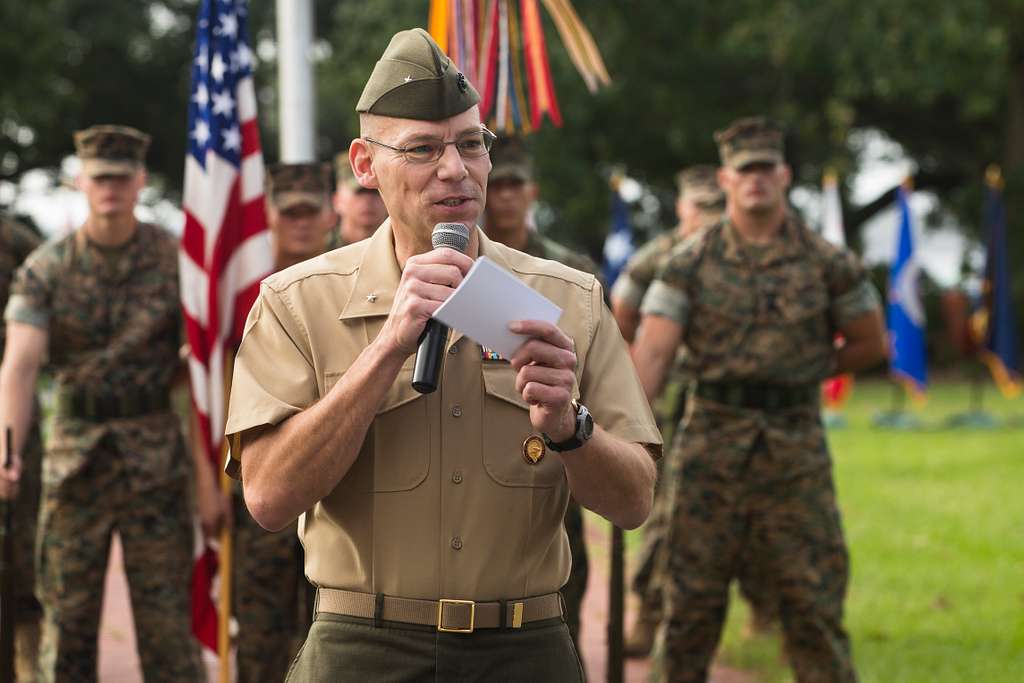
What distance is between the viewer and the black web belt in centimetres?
598

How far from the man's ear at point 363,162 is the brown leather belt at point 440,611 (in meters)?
0.83

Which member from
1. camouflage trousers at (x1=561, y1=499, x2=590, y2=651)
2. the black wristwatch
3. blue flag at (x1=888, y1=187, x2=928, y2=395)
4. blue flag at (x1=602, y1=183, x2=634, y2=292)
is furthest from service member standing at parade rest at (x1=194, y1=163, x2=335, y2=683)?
blue flag at (x1=888, y1=187, x2=928, y2=395)

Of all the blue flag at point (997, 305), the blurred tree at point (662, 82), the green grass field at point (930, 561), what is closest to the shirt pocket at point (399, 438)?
the green grass field at point (930, 561)

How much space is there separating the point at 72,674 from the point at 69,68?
29500 millimetres

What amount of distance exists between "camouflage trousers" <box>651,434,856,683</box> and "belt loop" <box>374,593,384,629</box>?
126 inches

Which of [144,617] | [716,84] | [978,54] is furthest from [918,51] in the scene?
[144,617]

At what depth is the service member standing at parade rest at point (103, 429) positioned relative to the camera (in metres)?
6.01

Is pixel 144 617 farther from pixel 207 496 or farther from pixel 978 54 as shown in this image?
pixel 978 54

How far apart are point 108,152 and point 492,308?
4126 mm

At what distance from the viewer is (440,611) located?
112 inches

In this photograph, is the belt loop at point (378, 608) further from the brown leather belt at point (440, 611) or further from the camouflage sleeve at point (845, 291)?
the camouflage sleeve at point (845, 291)

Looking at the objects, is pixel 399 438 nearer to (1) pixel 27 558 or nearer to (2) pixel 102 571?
(2) pixel 102 571

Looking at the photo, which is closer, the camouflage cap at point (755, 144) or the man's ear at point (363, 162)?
the man's ear at point (363, 162)

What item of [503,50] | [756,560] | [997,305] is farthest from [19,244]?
[997,305]
